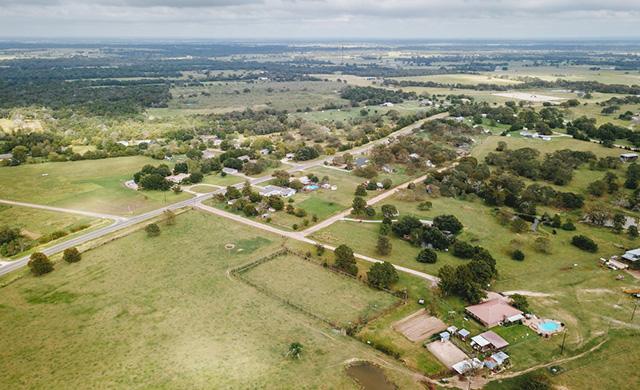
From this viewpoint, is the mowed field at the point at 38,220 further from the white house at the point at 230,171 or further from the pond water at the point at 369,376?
the pond water at the point at 369,376

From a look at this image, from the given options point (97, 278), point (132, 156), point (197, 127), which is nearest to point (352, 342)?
point (97, 278)

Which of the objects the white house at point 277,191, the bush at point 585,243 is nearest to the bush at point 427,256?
the bush at point 585,243

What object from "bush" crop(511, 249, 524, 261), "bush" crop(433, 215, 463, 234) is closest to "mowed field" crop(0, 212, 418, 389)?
"bush" crop(433, 215, 463, 234)

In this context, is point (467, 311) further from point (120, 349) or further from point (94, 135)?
point (94, 135)

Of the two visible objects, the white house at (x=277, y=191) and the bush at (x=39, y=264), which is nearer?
the bush at (x=39, y=264)

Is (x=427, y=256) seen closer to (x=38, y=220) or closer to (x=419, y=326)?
(x=419, y=326)

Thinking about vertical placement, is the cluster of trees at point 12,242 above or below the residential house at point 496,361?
above
